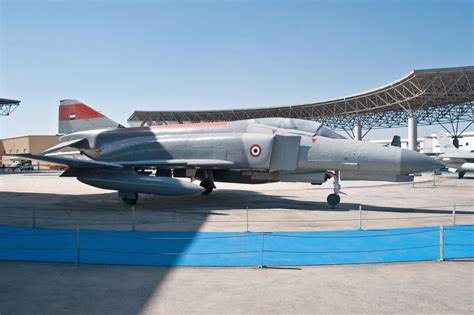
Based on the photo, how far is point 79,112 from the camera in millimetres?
17125

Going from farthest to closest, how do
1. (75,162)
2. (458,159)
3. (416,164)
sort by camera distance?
1. (458,159)
2. (75,162)
3. (416,164)

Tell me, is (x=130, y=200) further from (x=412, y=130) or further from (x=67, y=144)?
(x=412, y=130)

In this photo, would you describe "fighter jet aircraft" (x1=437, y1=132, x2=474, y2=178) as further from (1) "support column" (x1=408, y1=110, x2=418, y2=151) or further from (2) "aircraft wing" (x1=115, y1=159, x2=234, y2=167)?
(2) "aircraft wing" (x1=115, y1=159, x2=234, y2=167)

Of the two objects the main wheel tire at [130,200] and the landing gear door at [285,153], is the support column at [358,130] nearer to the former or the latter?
the landing gear door at [285,153]

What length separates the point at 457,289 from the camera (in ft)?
16.7

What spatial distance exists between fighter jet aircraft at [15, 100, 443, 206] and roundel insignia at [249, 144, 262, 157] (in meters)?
0.03

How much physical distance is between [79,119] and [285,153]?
987 centimetres

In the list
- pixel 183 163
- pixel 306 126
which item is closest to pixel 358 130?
pixel 306 126

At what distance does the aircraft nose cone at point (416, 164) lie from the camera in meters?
11.6

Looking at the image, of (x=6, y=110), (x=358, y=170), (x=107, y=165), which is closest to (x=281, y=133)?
(x=358, y=170)

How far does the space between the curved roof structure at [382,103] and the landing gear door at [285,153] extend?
88.4 feet

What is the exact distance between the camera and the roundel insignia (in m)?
12.8

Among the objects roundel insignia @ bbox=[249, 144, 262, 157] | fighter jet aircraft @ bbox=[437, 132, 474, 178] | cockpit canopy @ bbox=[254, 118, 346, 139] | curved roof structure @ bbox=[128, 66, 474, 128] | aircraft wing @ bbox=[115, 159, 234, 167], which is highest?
curved roof structure @ bbox=[128, 66, 474, 128]

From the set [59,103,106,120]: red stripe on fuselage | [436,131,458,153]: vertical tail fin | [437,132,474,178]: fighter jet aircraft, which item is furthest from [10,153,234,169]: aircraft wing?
[436,131,458,153]: vertical tail fin
